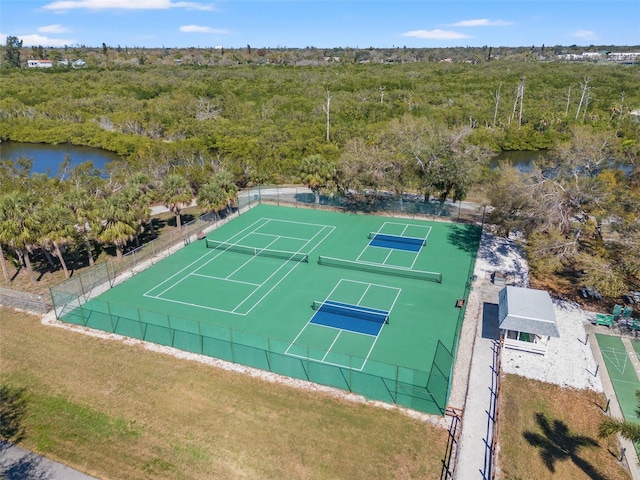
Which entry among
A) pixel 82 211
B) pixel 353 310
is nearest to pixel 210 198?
pixel 82 211

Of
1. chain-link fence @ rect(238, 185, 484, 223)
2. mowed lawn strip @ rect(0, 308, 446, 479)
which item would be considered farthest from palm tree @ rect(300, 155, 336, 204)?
mowed lawn strip @ rect(0, 308, 446, 479)

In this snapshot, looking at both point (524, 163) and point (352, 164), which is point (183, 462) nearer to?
point (352, 164)

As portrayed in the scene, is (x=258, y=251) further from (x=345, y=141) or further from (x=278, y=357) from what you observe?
(x=345, y=141)

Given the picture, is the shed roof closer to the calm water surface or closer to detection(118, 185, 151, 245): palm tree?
detection(118, 185, 151, 245): palm tree

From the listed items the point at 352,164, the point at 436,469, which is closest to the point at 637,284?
the point at 436,469

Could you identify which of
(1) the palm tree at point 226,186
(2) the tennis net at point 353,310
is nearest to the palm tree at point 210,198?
(1) the palm tree at point 226,186
